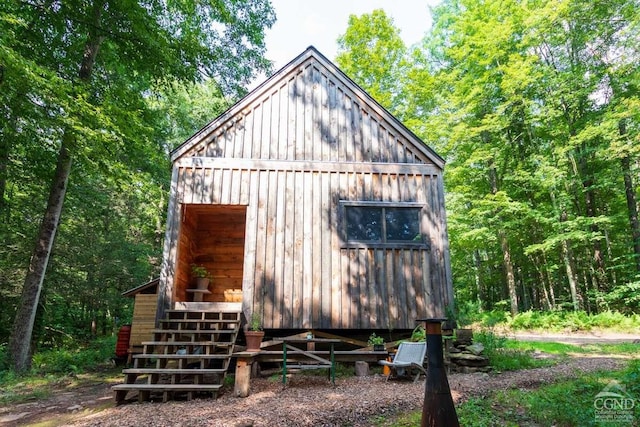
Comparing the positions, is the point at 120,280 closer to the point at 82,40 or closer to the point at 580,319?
the point at 82,40

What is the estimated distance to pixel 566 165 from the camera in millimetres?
16250

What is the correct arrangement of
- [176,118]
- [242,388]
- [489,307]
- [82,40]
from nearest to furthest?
1. [242,388]
2. [82,40]
3. [176,118]
4. [489,307]

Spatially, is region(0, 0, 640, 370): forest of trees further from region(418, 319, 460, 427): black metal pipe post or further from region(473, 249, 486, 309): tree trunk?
region(418, 319, 460, 427): black metal pipe post

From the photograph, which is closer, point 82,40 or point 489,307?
point 82,40

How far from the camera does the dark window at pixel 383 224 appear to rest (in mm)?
7738

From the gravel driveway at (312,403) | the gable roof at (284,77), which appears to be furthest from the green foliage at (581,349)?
the gable roof at (284,77)

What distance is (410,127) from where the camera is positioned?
16141 mm

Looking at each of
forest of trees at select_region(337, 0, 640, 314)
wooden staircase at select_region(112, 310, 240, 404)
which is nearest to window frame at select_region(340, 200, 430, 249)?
wooden staircase at select_region(112, 310, 240, 404)

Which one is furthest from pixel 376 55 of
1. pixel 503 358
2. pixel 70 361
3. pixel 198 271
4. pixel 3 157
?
pixel 70 361

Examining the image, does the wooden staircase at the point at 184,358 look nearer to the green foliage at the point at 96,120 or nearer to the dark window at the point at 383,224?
the dark window at the point at 383,224

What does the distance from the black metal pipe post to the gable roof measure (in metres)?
6.10

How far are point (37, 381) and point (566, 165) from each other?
20.0 metres

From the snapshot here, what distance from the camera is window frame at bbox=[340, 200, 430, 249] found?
764 cm

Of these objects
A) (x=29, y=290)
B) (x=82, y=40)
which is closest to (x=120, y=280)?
(x=29, y=290)
